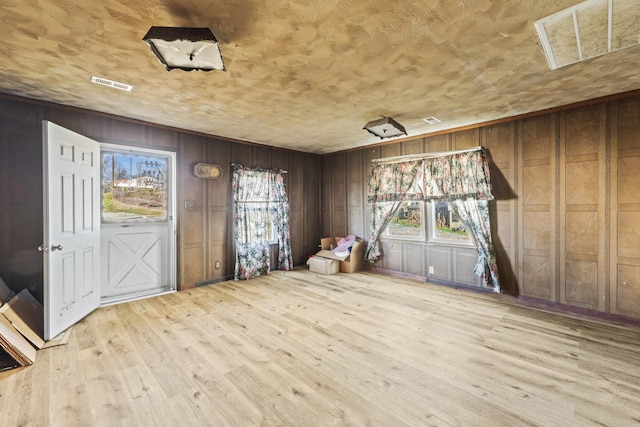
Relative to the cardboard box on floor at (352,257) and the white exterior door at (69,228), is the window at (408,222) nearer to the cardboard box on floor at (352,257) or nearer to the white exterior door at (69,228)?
the cardboard box on floor at (352,257)

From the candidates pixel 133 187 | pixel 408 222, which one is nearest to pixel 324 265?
pixel 408 222

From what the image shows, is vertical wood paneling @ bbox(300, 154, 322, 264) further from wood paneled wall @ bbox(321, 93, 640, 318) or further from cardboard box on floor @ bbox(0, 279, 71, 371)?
cardboard box on floor @ bbox(0, 279, 71, 371)

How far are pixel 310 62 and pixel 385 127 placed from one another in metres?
1.74

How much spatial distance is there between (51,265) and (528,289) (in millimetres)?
5811

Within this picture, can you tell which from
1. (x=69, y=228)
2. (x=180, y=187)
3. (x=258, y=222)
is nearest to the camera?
(x=69, y=228)

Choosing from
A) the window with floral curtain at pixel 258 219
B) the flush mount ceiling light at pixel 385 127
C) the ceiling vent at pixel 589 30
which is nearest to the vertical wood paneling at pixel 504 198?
the flush mount ceiling light at pixel 385 127

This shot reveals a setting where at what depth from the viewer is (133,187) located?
13.9 ft

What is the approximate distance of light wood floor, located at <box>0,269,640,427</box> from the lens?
1.86m

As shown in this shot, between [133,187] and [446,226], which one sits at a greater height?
[133,187]

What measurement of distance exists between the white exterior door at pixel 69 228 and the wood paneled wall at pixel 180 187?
1.66 ft

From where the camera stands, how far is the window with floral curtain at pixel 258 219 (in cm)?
522

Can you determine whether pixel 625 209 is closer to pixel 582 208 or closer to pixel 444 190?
pixel 582 208

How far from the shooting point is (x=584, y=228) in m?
3.50

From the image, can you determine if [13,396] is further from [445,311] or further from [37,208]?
[445,311]
